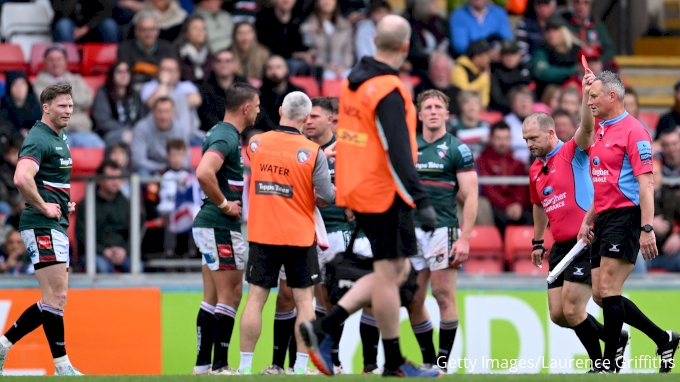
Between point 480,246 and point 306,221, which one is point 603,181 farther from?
point 480,246

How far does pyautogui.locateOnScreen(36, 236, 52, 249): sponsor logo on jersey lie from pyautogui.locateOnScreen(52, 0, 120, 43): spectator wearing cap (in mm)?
6279

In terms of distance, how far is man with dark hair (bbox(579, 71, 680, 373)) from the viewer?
8.00 m

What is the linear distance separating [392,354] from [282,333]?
2403 millimetres

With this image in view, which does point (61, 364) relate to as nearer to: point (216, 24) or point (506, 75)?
point (216, 24)

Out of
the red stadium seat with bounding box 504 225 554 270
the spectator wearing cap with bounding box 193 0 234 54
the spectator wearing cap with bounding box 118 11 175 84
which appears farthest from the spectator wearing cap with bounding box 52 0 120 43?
the red stadium seat with bounding box 504 225 554 270

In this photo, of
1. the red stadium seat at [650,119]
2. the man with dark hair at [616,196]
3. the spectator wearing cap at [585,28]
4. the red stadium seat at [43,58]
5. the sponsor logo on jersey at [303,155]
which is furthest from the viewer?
the spectator wearing cap at [585,28]

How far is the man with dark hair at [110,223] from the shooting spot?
1074 cm

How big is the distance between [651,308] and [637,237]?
11.8ft

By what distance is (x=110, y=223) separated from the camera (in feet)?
35.3

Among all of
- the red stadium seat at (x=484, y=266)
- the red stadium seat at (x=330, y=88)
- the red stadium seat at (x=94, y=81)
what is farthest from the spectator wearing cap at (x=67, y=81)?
the red stadium seat at (x=484, y=266)

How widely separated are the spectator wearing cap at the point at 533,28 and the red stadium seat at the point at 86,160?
6.06 m

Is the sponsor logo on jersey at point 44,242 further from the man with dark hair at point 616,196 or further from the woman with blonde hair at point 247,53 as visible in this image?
the woman with blonde hair at point 247,53

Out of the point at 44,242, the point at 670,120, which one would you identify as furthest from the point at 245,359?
the point at 670,120

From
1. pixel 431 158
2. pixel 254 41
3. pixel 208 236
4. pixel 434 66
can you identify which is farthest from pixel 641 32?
pixel 208 236
